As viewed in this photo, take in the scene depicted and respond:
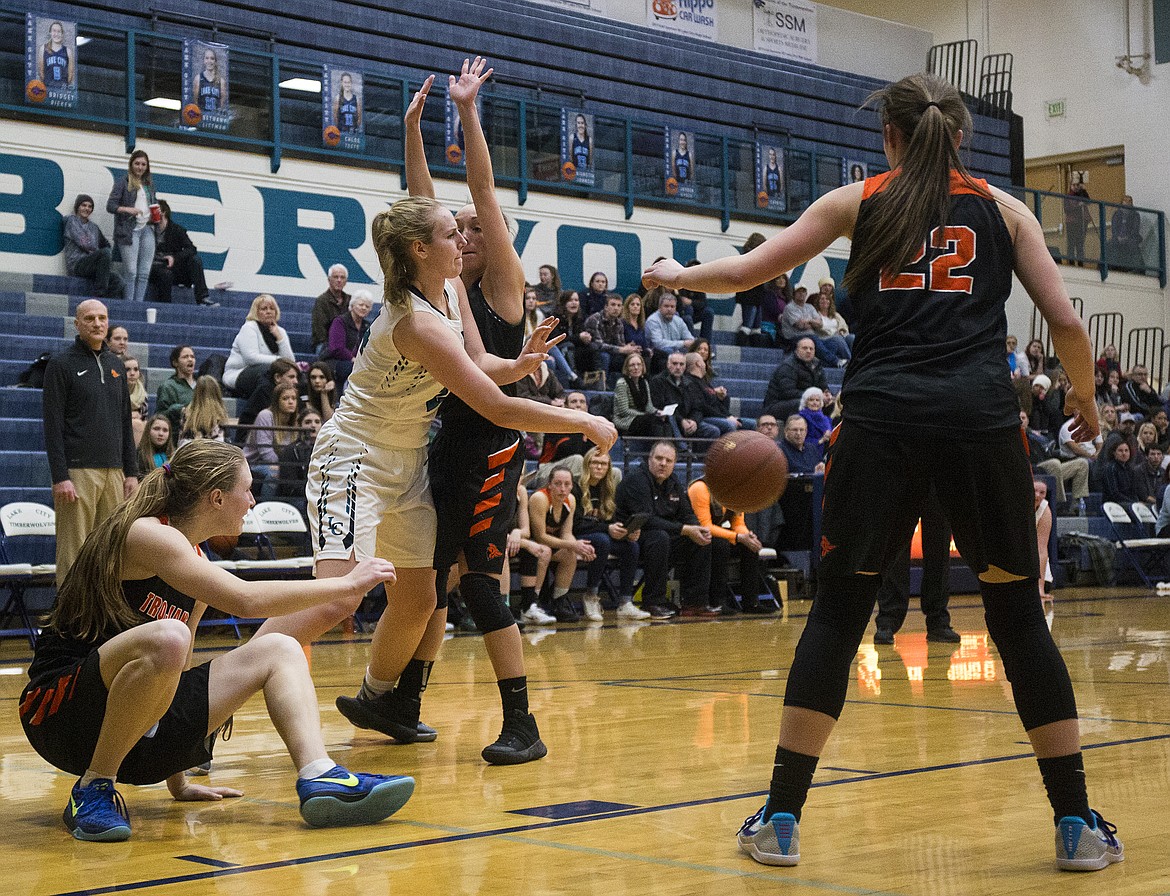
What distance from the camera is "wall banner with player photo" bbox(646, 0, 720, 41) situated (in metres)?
18.5

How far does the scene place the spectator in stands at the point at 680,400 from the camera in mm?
12320

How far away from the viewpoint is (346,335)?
1112 cm

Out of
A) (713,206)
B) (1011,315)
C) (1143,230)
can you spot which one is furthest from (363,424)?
(1143,230)

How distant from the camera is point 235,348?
10984mm

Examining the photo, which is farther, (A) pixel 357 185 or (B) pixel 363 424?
(A) pixel 357 185

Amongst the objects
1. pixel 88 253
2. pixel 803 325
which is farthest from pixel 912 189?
pixel 803 325

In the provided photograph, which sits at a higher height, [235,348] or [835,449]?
[235,348]

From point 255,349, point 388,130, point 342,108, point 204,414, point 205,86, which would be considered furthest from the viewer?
point 388,130

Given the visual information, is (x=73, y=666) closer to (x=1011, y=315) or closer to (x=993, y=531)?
(x=993, y=531)

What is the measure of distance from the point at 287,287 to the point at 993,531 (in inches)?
469

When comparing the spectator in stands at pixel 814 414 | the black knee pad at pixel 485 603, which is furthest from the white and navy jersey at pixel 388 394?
the spectator in stands at pixel 814 414

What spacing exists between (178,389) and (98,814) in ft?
23.8

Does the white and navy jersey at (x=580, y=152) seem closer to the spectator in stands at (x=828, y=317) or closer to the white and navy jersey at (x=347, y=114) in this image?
the white and navy jersey at (x=347, y=114)

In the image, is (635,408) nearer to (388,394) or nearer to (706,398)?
(706,398)
